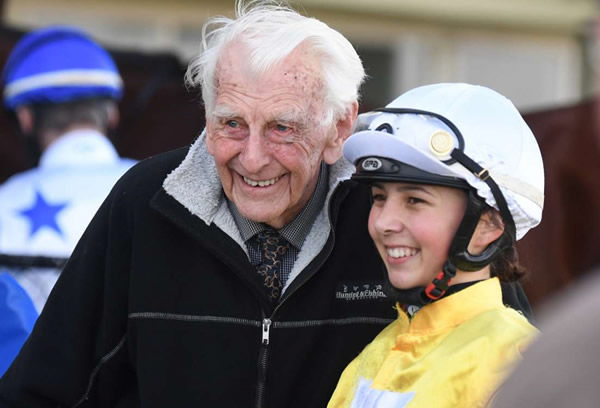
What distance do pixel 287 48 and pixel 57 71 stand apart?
220 cm

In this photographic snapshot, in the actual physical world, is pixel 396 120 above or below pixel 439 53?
above

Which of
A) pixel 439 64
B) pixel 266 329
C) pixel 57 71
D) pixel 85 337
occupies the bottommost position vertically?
pixel 439 64

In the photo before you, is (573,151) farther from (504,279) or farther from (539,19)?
(539,19)

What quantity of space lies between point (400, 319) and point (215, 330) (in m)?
0.55

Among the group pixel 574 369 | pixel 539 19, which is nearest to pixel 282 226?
pixel 574 369

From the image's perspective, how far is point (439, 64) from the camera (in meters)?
10.4

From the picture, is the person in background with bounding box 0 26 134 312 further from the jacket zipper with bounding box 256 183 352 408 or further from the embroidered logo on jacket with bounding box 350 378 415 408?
the embroidered logo on jacket with bounding box 350 378 415 408

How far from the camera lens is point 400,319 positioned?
108 inches

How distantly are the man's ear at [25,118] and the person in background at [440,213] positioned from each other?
8.76ft

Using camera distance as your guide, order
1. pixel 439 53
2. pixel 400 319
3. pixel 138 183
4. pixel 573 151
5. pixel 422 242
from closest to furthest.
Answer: pixel 422 242, pixel 400 319, pixel 138 183, pixel 573 151, pixel 439 53

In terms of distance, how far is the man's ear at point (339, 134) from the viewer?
312cm

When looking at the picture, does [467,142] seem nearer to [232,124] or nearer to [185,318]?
[232,124]

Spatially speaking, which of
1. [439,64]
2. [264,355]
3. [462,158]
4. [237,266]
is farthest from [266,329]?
[439,64]

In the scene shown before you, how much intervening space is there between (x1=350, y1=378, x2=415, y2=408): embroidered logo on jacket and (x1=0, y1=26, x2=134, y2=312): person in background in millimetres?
1572
